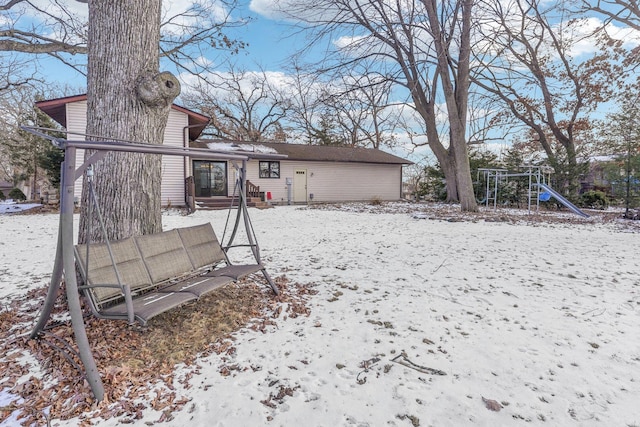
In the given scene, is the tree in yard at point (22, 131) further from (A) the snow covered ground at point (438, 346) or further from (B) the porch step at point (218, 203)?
(A) the snow covered ground at point (438, 346)

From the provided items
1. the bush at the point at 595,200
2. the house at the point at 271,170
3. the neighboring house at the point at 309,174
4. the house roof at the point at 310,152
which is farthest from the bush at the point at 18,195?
the bush at the point at 595,200

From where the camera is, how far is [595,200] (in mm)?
16562

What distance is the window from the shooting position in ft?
60.5

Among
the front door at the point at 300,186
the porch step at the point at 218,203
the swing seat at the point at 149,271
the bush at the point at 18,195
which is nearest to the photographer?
the swing seat at the point at 149,271

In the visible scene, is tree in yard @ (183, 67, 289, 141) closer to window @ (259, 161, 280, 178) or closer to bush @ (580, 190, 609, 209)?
A: window @ (259, 161, 280, 178)

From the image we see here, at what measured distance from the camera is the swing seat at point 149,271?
2.44 metres

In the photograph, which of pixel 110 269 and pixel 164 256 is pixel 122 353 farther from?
pixel 164 256

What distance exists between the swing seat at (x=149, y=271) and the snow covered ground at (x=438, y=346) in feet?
1.91

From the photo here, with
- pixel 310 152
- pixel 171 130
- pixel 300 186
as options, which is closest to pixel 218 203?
pixel 171 130

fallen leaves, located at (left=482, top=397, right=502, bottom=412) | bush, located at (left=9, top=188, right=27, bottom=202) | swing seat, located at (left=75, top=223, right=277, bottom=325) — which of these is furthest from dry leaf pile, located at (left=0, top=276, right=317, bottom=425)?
bush, located at (left=9, top=188, right=27, bottom=202)

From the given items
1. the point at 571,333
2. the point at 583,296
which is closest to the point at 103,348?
the point at 571,333

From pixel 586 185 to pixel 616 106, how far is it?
571 centimetres

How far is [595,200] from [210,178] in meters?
19.5

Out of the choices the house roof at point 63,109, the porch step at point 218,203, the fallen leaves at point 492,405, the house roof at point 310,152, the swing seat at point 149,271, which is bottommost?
the fallen leaves at point 492,405
